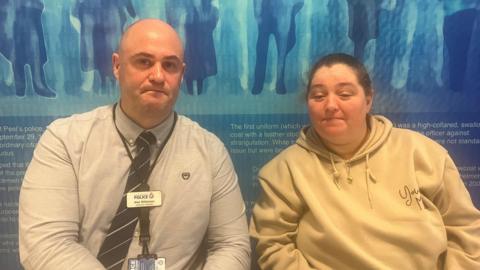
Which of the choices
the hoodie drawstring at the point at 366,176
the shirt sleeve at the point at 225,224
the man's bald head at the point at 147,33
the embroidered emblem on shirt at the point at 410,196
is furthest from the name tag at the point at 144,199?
the embroidered emblem on shirt at the point at 410,196

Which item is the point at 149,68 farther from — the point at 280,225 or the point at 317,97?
the point at 280,225

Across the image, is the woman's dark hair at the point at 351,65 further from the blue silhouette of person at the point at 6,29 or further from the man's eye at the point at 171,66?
the blue silhouette of person at the point at 6,29

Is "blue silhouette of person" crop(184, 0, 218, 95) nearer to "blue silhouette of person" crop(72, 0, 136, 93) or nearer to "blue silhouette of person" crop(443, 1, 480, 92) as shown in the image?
"blue silhouette of person" crop(72, 0, 136, 93)

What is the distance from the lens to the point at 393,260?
150 centimetres

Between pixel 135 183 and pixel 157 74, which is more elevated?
pixel 157 74

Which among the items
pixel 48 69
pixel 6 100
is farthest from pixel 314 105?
pixel 6 100

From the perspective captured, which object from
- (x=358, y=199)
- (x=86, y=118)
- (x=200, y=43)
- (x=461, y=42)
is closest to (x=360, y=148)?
(x=358, y=199)

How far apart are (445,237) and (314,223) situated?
1.58 feet

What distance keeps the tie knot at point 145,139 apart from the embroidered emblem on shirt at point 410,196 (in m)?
0.93

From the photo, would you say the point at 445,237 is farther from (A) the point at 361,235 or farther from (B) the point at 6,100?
(B) the point at 6,100

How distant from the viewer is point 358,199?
157 centimetres

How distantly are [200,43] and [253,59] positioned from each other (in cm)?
24

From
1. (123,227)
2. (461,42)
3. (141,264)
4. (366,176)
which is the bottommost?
(141,264)

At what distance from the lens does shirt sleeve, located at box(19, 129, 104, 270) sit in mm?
1314
